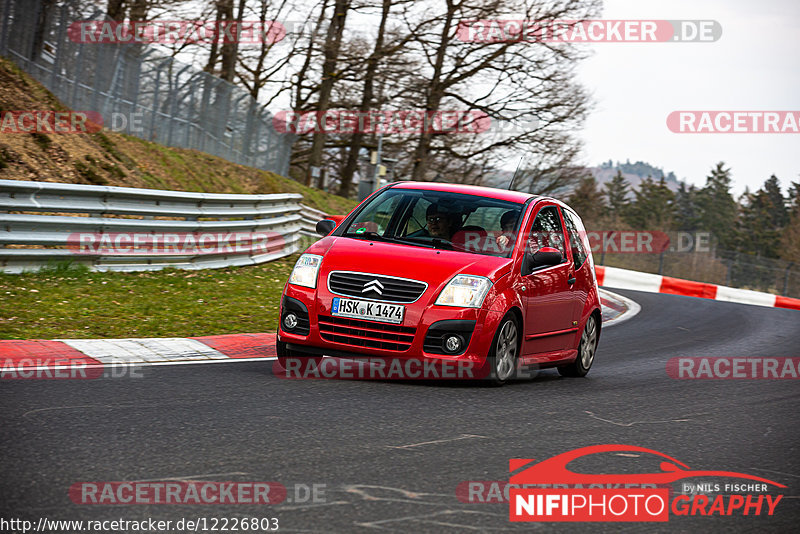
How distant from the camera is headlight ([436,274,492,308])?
7820mm

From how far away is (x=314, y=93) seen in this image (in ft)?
149

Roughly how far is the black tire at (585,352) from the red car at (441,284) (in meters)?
0.24

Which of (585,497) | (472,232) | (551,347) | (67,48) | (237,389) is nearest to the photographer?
(585,497)

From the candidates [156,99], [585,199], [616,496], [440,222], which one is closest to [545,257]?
→ [440,222]

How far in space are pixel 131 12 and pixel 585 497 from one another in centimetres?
2707

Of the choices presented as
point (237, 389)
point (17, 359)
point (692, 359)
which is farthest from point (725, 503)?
point (692, 359)

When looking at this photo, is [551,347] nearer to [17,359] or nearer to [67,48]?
[17,359]

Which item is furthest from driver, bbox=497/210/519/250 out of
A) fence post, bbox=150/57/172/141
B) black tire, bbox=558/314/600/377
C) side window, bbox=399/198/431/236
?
fence post, bbox=150/57/172/141

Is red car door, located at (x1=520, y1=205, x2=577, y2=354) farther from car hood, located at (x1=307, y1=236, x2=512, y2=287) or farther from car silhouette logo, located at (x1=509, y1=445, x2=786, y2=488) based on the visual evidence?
car silhouette logo, located at (x1=509, y1=445, x2=786, y2=488)

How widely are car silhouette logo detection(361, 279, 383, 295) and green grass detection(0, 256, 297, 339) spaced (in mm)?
2984

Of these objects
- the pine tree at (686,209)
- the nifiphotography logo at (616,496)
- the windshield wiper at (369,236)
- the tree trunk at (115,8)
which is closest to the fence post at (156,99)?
the tree trunk at (115,8)

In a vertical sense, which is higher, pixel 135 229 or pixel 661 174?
pixel 661 174

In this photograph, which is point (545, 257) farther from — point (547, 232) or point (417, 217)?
point (417, 217)

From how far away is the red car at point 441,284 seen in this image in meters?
7.79
